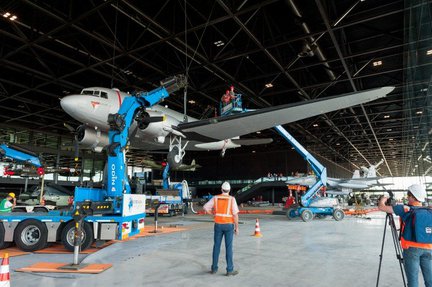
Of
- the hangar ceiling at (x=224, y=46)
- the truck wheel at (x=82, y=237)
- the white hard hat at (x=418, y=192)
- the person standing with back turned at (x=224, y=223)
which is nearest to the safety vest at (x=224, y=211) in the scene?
the person standing with back turned at (x=224, y=223)

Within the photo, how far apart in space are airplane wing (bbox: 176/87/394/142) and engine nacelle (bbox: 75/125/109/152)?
3450 millimetres

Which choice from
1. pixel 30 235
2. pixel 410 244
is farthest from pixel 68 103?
pixel 410 244

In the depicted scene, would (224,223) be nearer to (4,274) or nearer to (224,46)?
(4,274)

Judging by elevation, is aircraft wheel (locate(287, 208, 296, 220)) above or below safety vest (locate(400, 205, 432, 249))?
below

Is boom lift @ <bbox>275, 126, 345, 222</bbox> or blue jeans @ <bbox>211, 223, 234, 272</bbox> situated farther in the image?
boom lift @ <bbox>275, 126, 345, 222</bbox>

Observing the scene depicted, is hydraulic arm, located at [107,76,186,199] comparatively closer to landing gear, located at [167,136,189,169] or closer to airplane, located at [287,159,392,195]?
landing gear, located at [167,136,189,169]

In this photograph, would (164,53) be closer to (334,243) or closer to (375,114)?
(334,243)

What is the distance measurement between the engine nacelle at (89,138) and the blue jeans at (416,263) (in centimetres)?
1052

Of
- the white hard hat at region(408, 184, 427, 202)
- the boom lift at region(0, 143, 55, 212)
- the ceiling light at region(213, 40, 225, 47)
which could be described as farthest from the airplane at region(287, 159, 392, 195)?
the white hard hat at region(408, 184, 427, 202)

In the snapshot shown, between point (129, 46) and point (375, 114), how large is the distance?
23900mm

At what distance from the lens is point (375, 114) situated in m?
27.5

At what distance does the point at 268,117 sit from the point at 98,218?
651 cm

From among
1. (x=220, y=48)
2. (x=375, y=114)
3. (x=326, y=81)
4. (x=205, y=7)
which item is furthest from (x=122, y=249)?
(x=375, y=114)

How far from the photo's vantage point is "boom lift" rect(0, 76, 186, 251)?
7199 millimetres
